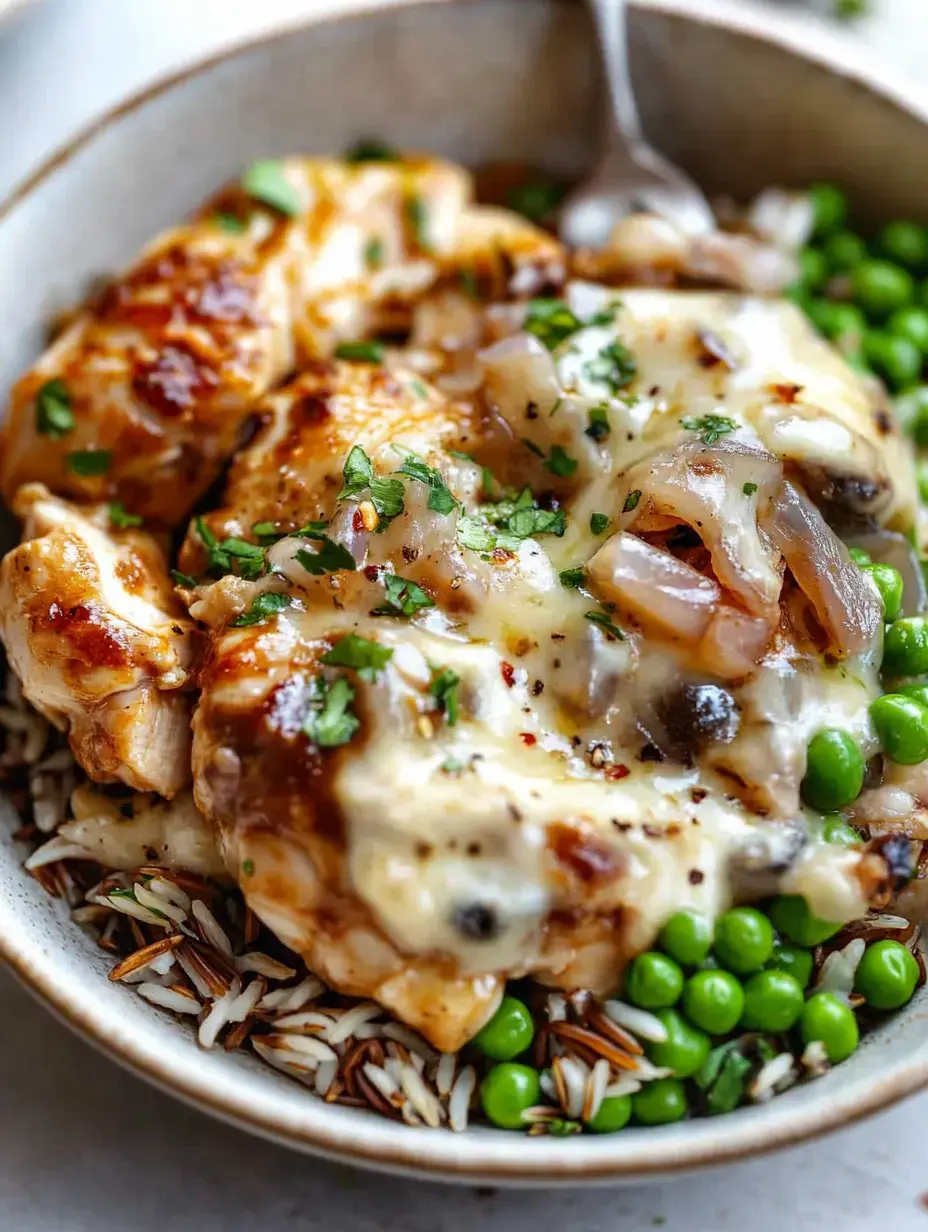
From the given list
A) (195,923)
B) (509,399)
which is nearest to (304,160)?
(509,399)

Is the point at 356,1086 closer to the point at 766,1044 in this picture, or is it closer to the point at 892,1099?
the point at 766,1044

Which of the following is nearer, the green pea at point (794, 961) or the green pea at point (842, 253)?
the green pea at point (794, 961)

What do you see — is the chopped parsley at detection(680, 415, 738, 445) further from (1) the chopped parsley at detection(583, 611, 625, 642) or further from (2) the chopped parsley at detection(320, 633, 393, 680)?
(2) the chopped parsley at detection(320, 633, 393, 680)

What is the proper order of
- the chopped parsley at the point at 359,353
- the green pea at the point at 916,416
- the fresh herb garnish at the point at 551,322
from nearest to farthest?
the fresh herb garnish at the point at 551,322 < the chopped parsley at the point at 359,353 < the green pea at the point at 916,416

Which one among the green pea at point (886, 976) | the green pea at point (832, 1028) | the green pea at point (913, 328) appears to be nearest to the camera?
the green pea at point (832, 1028)

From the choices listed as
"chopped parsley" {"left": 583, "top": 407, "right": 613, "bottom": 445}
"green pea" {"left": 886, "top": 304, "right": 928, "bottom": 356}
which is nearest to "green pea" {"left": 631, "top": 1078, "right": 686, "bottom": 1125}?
"chopped parsley" {"left": 583, "top": 407, "right": 613, "bottom": 445}

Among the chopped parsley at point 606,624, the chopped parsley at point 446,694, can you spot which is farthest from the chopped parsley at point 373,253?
the chopped parsley at point 446,694

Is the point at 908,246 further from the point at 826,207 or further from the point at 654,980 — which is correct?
the point at 654,980

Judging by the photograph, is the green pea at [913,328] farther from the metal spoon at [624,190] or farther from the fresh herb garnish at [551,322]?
the fresh herb garnish at [551,322]
